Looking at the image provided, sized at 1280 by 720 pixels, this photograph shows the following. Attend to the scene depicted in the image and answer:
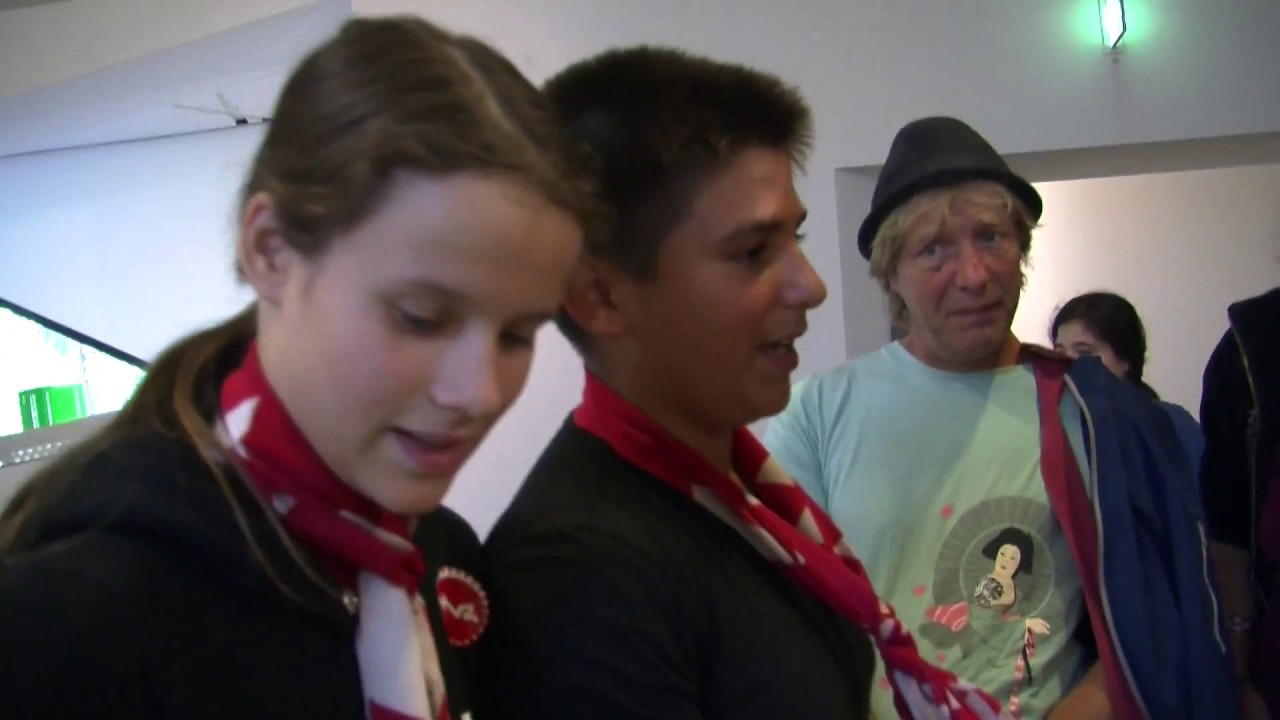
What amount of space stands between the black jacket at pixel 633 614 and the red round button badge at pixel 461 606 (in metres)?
0.01

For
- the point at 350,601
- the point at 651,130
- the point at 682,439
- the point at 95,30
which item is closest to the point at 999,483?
the point at 682,439

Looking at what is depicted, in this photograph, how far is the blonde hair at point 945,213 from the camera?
4.14 feet

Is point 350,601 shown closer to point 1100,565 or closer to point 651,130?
point 651,130

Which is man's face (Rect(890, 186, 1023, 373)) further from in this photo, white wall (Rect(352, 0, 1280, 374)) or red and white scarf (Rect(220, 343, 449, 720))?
white wall (Rect(352, 0, 1280, 374))

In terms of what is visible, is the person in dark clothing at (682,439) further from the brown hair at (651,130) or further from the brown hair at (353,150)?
the brown hair at (353,150)

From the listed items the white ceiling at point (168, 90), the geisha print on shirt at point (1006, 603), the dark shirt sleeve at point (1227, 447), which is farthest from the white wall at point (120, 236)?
the dark shirt sleeve at point (1227, 447)

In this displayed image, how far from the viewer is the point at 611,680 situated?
0.65 meters

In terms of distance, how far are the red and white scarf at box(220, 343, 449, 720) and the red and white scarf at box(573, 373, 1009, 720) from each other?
0.76 ft

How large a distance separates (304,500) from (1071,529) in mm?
910

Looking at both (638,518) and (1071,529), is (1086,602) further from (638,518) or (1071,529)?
(638,518)

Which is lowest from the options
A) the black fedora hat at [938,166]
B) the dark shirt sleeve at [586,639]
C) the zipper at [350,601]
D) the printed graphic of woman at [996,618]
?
the printed graphic of woman at [996,618]

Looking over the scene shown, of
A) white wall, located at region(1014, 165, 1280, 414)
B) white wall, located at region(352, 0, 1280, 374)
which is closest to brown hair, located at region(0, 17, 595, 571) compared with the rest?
white wall, located at region(352, 0, 1280, 374)

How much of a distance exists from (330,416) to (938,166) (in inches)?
37.3

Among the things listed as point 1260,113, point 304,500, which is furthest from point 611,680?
point 1260,113
